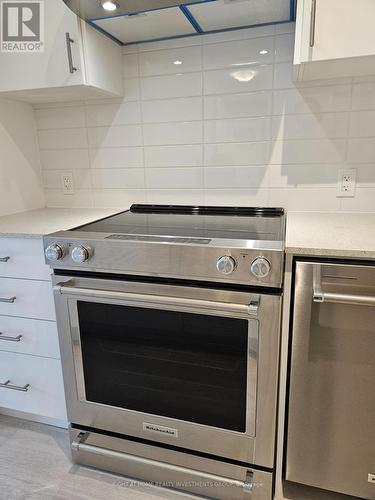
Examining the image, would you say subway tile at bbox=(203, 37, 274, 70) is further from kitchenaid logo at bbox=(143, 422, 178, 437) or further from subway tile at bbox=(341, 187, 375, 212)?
kitchenaid logo at bbox=(143, 422, 178, 437)

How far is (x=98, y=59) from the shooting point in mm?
1431

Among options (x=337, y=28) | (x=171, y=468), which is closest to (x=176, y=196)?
(x=337, y=28)

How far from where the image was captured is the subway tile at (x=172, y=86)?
1.55m

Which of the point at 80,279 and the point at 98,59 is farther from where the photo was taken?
the point at 98,59

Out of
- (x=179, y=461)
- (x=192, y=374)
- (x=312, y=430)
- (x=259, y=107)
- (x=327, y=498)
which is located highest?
(x=259, y=107)

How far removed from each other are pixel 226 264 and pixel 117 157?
41.5 inches

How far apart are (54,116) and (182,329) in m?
1.38

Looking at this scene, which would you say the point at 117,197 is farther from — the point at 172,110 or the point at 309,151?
the point at 309,151

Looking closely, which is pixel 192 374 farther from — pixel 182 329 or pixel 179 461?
pixel 179 461

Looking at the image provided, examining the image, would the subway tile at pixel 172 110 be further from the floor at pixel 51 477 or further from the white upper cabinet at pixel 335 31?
the floor at pixel 51 477

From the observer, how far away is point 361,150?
1.42 metres

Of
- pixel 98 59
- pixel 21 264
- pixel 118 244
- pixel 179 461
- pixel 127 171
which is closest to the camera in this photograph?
pixel 118 244

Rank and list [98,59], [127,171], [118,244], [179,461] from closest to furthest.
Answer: [118,244]
[179,461]
[98,59]
[127,171]

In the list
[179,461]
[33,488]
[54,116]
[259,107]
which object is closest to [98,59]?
[54,116]
